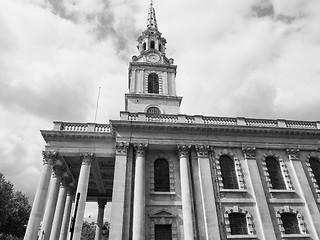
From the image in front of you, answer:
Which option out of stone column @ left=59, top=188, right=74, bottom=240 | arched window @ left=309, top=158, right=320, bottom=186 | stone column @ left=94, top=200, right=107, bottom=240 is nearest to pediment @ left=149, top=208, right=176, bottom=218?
stone column @ left=59, top=188, right=74, bottom=240

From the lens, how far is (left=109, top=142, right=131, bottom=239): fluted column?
17391 mm

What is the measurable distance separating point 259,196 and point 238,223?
293cm

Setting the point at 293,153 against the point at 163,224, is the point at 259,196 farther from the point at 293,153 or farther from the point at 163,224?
the point at 163,224

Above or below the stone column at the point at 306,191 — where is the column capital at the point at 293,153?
above

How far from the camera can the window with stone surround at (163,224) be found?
60.7ft

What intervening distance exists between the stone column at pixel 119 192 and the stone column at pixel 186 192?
188 inches

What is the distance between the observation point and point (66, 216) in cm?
2638

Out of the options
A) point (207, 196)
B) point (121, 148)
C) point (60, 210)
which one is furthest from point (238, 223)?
point (60, 210)

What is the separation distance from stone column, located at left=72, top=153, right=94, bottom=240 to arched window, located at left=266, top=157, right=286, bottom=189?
54.7 ft

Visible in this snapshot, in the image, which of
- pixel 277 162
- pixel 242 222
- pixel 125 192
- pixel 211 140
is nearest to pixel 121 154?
pixel 125 192

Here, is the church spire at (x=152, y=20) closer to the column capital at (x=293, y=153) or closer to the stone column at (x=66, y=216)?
the column capital at (x=293, y=153)

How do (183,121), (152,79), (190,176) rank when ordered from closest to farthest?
(190,176) < (183,121) < (152,79)

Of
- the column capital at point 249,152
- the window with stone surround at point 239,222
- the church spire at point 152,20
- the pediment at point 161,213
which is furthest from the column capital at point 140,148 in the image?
the church spire at point 152,20

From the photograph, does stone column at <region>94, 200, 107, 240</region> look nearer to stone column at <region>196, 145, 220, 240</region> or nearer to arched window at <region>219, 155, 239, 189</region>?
stone column at <region>196, 145, 220, 240</region>
